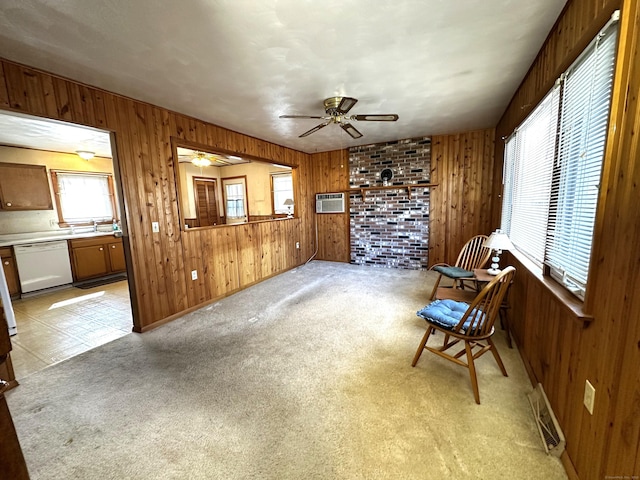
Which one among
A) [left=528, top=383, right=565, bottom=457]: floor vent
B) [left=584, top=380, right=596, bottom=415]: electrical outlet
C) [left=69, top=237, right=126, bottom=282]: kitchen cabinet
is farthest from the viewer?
[left=69, top=237, right=126, bottom=282]: kitchen cabinet

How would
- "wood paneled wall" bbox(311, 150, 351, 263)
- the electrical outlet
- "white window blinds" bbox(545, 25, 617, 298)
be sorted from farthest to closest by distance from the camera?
"wood paneled wall" bbox(311, 150, 351, 263)
"white window blinds" bbox(545, 25, 617, 298)
the electrical outlet

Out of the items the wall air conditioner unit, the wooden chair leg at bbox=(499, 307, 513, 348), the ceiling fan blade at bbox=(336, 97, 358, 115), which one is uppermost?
the ceiling fan blade at bbox=(336, 97, 358, 115)

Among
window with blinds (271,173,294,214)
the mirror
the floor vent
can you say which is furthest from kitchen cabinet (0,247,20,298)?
the floor vent

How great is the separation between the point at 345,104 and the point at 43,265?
520 cm

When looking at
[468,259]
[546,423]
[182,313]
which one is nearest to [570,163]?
[546,423]

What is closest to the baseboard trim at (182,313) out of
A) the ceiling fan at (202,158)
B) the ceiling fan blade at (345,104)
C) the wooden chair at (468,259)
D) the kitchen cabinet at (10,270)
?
the ceiling fan at (202,158)

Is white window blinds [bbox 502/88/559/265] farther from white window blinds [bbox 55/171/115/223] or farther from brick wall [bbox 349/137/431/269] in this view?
white window blinds [bbox 55/171/115/223]

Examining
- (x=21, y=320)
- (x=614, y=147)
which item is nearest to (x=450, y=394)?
(x=614, y=147)

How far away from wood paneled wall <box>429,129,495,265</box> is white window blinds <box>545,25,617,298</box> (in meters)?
3.00

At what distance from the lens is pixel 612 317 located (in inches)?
40.1

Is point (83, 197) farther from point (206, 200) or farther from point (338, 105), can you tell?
point (338, 105)

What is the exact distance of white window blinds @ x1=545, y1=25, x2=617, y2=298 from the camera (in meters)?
1.22

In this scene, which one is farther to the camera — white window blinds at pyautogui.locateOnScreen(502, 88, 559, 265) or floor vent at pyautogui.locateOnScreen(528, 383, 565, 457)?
white window blinds at pyautogui.locateOnScreen(502, 88, 559, 265)

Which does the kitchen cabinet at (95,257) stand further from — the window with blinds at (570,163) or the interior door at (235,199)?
the window with blinds at (570,163)
